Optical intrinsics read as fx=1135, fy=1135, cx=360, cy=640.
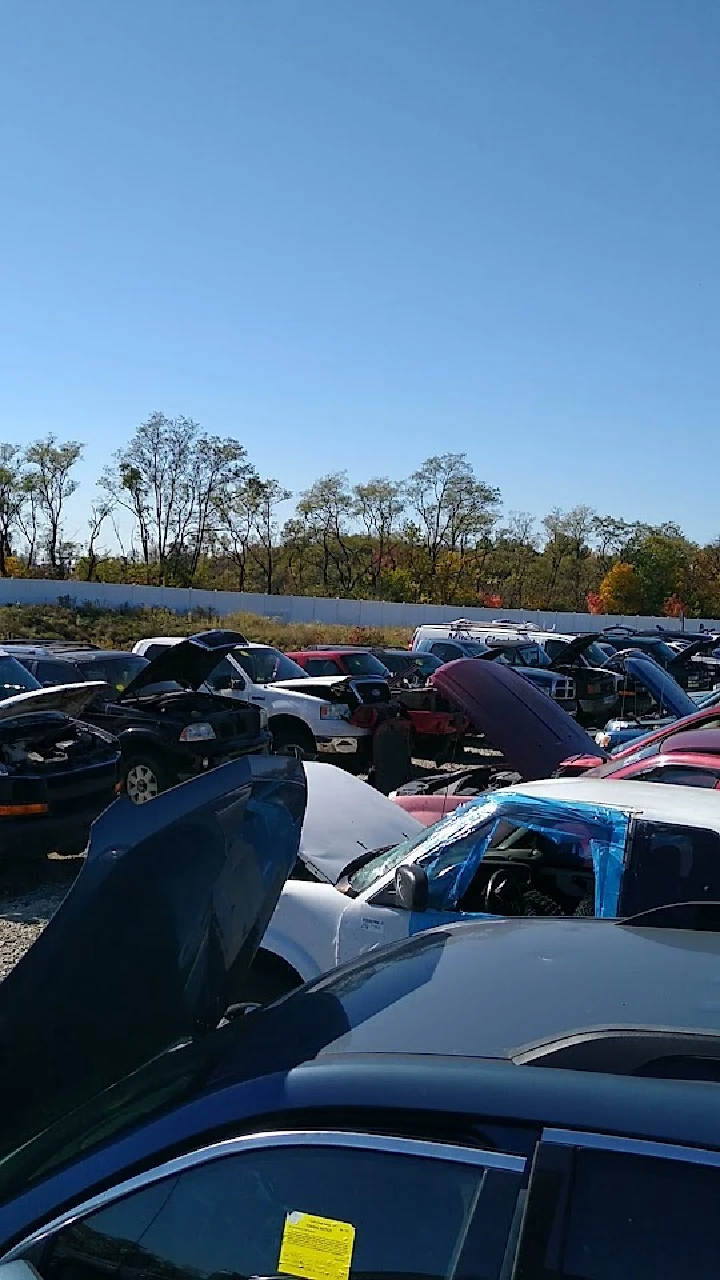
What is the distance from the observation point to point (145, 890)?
9.45 feet

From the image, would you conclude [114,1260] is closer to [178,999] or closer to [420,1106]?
[420,1106]

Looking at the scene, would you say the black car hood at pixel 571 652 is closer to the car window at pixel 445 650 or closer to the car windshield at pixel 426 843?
the car window at pixel 445 650

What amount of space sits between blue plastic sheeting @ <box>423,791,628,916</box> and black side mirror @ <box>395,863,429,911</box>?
9.2 inches

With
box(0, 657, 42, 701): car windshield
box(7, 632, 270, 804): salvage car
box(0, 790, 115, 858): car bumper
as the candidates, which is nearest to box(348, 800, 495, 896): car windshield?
box(0, 790, 115, 858): car bumper

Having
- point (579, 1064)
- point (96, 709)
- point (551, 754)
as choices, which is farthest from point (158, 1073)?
point (96, 709)

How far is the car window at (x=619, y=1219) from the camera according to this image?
165 centimetres

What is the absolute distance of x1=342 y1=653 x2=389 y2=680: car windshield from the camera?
1694 centimetres

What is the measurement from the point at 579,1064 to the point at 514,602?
7385cm

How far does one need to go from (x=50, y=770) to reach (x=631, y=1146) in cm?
778

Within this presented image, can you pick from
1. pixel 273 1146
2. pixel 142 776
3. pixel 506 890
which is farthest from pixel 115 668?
pixel 273 1146

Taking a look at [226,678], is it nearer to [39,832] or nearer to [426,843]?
[39,832]

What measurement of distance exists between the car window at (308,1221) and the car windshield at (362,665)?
14708 mm

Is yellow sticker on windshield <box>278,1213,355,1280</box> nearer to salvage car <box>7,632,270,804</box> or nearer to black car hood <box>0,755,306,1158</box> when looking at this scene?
black car hood <box>0,755,306,1158</box>

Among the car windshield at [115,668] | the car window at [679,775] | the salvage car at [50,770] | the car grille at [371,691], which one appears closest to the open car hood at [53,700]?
the salvage car at [50,770]
